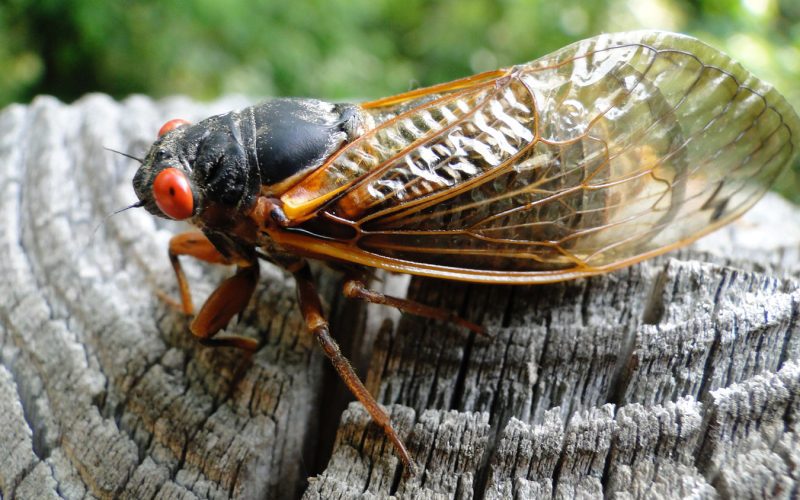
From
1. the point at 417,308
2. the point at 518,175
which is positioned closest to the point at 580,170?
the point at 518,175

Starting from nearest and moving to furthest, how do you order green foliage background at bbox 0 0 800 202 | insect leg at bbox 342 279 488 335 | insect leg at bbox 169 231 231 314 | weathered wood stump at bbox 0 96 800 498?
weathered wood stump at bbox 0 96 800 498 < insect leg at bbox 342 279 488 335 < insect leg at bbox 169 231 231 314 < green foliage background at bbox 0 0 800 202

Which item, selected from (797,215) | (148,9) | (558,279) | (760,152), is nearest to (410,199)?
(558,279)

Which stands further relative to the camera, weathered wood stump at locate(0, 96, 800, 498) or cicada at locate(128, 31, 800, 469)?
cicada at locate(128, 31, 800, 469)

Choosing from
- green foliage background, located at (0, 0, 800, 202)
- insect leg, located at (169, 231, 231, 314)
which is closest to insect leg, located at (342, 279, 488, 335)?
insect leg, located at (169, 231, 231, 314)

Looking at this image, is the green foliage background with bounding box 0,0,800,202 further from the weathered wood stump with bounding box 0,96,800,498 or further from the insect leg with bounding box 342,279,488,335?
the insect leg with bounding box 342,279,488,335

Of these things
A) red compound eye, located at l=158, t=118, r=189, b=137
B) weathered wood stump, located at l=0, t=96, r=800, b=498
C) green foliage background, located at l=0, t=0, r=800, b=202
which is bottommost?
weathered wood stump, located at l=0, t=96, r=800, b=498

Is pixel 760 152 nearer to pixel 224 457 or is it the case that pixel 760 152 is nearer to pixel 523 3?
pixel 224 457
